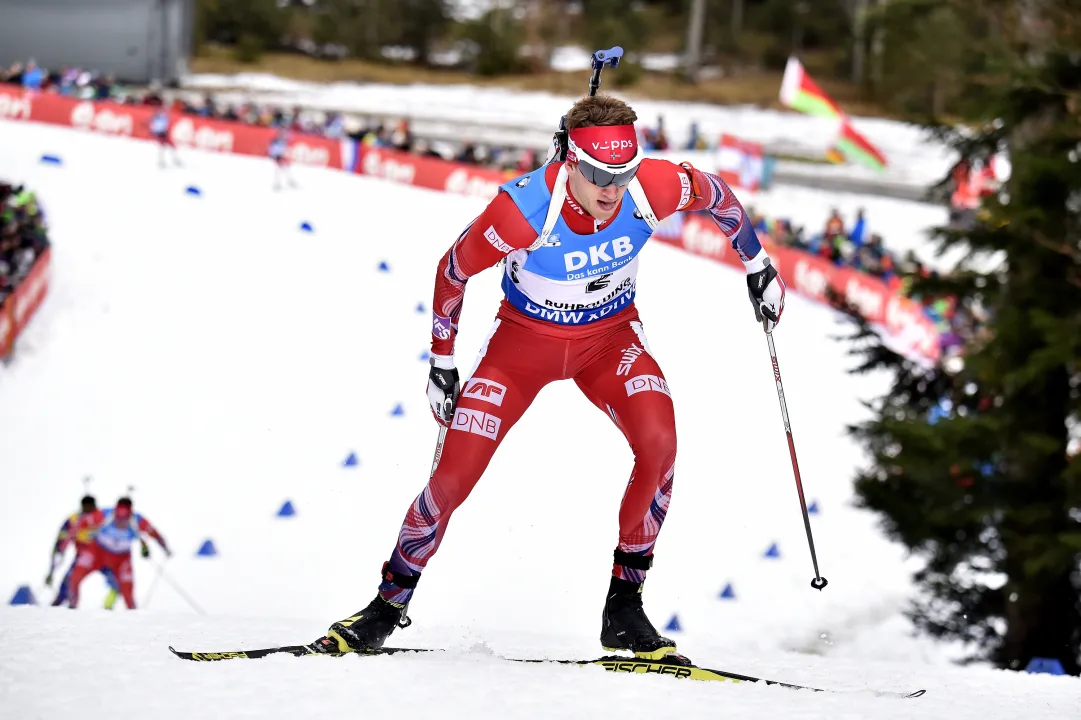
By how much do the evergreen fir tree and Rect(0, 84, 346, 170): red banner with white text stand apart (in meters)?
18.4

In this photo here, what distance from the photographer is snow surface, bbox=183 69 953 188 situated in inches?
1670

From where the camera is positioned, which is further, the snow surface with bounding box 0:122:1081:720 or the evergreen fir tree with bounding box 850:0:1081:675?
the evergreen fir tree with bounding box 850:0:1081:675

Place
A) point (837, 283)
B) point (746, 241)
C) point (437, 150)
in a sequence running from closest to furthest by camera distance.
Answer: point (746, 241), point (837, 283), point (437, 150)

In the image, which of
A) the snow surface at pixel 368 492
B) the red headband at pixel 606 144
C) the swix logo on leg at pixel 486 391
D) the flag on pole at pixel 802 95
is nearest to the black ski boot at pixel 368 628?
the snow surface at pixel 368 492

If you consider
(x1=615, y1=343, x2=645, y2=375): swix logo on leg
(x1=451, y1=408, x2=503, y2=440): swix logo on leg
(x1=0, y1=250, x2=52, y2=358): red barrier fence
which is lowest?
(x1=451, y1=408, x2=503, y2=440): swix logo on leg

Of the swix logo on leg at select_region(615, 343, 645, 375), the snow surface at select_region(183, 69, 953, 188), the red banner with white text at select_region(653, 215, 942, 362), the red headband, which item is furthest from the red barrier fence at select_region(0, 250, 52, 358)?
the snow surface at select_region(183, 69, 953, 188)

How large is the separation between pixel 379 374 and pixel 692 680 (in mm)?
12163

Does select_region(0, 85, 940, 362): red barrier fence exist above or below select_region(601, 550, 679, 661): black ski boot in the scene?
above

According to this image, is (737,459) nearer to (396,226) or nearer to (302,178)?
(396,226)

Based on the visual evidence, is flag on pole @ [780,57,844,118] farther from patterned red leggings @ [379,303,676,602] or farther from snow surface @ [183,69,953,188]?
patterned red leggings @ [379,303,676,602]

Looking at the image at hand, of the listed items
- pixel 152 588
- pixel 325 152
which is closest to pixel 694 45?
pixel 325 152

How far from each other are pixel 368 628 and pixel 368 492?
→ 820 cm

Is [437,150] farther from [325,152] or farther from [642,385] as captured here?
[642,385]

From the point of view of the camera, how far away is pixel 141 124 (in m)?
26.7
